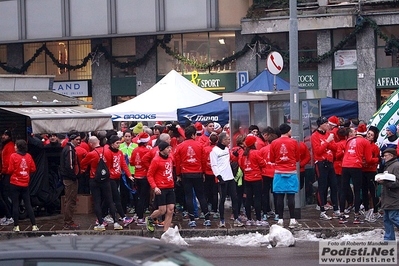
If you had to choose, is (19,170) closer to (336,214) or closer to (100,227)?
(100,227)

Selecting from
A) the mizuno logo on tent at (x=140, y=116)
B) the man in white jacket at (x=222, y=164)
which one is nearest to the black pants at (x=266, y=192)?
the man in white jacket at (x=222, y=164)

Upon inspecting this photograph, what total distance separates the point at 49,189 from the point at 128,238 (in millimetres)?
12319

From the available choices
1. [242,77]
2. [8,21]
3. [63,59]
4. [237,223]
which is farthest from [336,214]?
[8,21]

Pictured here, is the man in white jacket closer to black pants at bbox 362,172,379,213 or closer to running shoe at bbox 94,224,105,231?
running shoe at bbox 94,224,105,231

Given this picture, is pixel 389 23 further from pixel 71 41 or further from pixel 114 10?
pixel 71 41

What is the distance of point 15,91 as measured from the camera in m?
17.1

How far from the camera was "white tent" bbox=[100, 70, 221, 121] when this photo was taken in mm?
21922

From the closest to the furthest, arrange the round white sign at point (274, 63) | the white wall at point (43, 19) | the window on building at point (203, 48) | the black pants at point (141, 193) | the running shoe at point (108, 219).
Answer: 1. the black pants at point (141, 193)
2. the running shoe at point (108, 219)
3. the round white sign at point (274, 63)
4. the window on building at point (203, 48)
5. the white wall at point (43, 19)

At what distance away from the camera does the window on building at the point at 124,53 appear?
3488 centimetres

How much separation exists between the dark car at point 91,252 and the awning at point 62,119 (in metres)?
11.0

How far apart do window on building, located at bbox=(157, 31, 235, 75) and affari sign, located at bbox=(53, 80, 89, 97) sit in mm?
4716

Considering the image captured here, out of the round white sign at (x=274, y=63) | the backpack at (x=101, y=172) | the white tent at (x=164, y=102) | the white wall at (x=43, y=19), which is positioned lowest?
the backpack at (x=101, y=172)

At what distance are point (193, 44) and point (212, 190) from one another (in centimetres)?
1862

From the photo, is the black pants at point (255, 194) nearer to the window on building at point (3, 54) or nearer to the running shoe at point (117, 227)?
the running shoe at point (117, 227)
